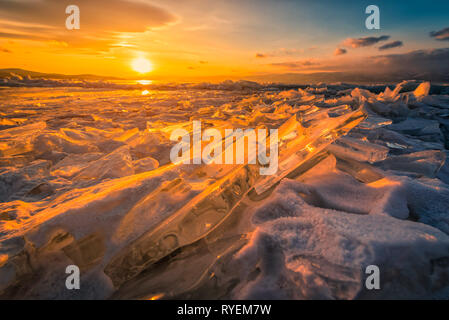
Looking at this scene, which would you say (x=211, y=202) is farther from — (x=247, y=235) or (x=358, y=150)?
(x=358, y=150)

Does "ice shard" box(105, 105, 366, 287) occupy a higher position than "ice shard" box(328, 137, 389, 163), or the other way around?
"ice shard" box(328, 137, 389, 163)

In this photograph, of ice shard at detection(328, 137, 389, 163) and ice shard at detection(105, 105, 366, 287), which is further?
ice shard at detection(328, 137, 389, 163)

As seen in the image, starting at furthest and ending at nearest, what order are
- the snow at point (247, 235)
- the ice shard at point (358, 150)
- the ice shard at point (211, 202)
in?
the ice shard at point (358, 150) < the ice shard at point (211, 202) < the snow at point (247, 235)

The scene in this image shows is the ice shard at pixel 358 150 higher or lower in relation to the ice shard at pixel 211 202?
higher

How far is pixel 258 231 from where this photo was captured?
69 centimetres

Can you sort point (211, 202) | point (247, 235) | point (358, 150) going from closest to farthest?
point (247, 235) → point (211, 202) → point (358, 150)

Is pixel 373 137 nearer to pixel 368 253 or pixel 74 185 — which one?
pixel 368 253

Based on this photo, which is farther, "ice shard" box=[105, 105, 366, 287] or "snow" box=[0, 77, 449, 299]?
"ice shard" box=[105, 105, 366, 287]

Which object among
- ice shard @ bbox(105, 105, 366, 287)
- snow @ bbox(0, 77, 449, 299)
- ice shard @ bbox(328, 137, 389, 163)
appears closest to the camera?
snow @ bbox(0, 77, 449, 299)

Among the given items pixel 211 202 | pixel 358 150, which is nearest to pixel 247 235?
pixel 211 202

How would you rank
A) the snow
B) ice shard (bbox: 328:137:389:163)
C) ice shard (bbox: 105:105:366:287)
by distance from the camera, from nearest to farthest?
the snow → ice shard (bbox: 105:105:366:287) → ice shard (bbox: 328:137:389:163)

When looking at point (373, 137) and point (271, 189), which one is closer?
point (271, 189)
